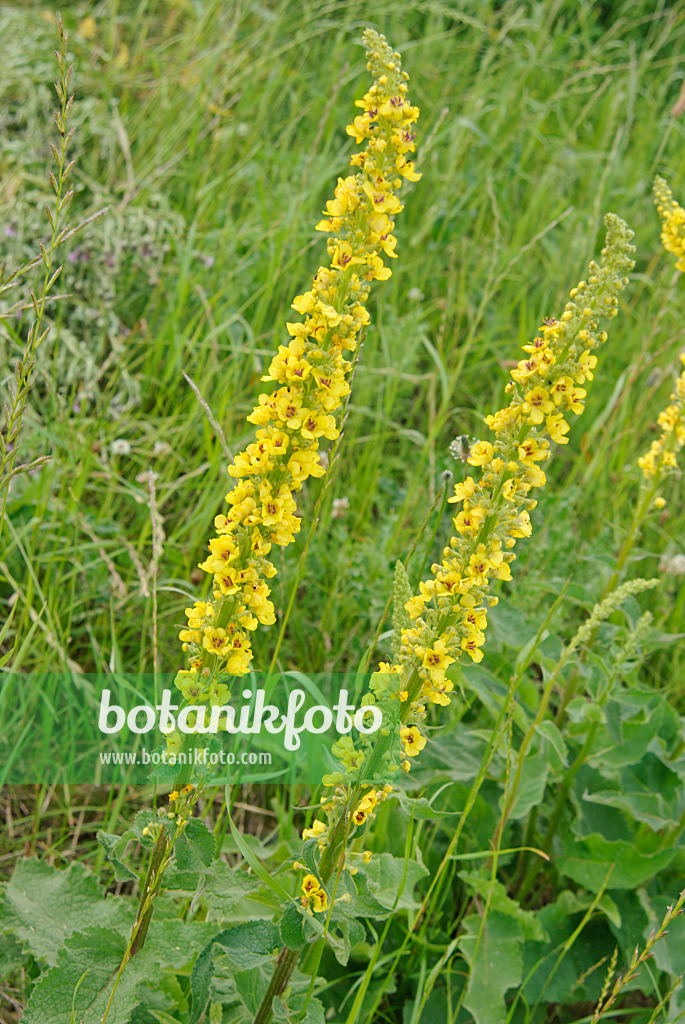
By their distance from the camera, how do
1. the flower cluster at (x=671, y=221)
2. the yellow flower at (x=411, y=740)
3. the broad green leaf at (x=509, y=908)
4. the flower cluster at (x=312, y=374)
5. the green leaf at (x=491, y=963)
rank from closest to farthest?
the flower cluster at (x=312, y=374) < the yellow flower at (x=411, y=740) < the green leaf at (x=491, y=963) < the broad green leaf at (x=509, y=908) < the flower cluster at (x=671, y=221)

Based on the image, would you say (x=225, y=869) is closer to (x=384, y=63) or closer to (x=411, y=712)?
(x=411, y=712)

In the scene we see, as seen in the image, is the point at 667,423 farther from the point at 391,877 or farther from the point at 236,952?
the point at 236,952

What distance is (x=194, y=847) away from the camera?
1.44m

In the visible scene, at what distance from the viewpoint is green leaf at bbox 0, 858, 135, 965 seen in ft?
5.42

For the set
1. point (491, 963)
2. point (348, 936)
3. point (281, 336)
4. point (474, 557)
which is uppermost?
point (474, 557)

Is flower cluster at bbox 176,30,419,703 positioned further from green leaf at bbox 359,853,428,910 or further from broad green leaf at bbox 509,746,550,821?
broad green leaf at bbox 509,746,550,821

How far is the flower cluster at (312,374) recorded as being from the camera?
1230 mm

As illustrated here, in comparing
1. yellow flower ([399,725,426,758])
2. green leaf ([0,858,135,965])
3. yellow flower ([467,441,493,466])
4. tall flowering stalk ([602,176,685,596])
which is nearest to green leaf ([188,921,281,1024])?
green leaf ([0,858,135,965])

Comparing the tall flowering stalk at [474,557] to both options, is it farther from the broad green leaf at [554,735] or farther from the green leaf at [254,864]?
the broad green leaf at [554,735]

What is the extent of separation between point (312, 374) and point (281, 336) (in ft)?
6.70

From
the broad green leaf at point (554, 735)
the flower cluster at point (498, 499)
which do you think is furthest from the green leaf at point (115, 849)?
the broad green leaf at point (554, 735)

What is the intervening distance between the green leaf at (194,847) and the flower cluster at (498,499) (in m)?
0.29

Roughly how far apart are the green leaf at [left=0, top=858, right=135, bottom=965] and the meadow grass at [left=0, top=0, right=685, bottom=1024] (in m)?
0.23

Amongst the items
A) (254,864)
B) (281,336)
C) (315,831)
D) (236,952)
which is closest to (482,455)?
(315,831)
